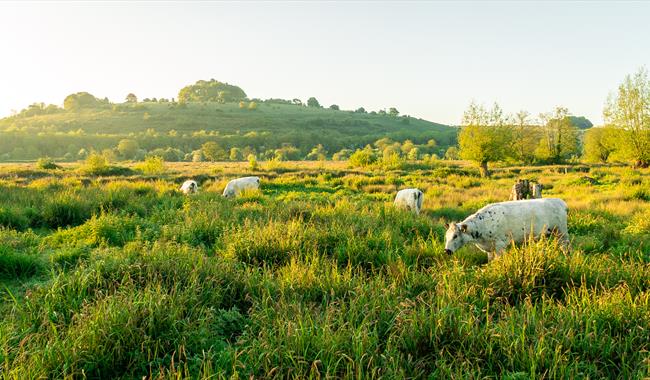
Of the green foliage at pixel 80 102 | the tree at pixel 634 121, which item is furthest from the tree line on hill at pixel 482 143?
the green foliage at pixel 80 102

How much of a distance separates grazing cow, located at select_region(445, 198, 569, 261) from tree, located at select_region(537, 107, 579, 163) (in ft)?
184

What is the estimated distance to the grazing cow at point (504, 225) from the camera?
7039 millimetres

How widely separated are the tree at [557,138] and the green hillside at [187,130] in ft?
163

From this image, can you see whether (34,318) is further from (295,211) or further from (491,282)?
(295,211)

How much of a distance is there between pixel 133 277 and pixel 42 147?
10041cm

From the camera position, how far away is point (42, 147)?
8344cm

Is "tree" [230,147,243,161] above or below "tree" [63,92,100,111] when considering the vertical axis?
below

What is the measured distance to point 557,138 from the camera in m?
58.1

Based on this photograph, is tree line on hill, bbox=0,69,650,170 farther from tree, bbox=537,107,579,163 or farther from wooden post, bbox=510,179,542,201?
wooden post, bbox=510,179,542,201

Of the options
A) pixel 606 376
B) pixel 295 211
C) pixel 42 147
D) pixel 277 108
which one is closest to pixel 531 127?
pixel 295 211

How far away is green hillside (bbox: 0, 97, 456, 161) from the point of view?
283 ft

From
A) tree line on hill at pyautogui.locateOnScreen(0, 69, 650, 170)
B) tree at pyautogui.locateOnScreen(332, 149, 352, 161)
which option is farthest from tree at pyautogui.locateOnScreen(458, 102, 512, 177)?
tree at pyautogui.locateOnScreen(332, 149, 352, 161)

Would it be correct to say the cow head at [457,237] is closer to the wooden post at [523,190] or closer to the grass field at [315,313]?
the grass field at [315,313]

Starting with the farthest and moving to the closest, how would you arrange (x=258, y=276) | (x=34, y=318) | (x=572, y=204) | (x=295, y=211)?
1. (x=572, y=204)
2. (x=295, y=211)
3. (x=258, y=276)
4. (x=34, y=318)
